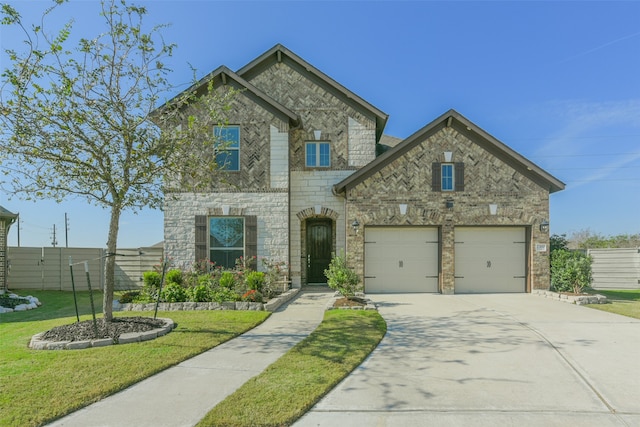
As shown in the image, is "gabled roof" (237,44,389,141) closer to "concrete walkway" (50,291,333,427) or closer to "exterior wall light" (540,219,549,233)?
"exterior wall light" (540,219,549,233)

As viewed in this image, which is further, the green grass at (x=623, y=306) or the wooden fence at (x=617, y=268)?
the wooden fence at (x=617, y=268)

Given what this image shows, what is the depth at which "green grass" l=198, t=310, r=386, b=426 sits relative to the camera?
12.3 feet

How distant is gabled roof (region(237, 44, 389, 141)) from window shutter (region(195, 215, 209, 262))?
565 centimetres

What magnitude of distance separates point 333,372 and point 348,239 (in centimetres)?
792

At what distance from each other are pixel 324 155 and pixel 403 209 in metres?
3.51

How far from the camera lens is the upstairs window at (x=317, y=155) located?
45.8 ft

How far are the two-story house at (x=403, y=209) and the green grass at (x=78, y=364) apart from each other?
180 inches

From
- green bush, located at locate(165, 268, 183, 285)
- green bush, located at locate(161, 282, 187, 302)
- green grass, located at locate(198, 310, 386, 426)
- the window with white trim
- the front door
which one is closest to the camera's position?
green grass, located at locate(198, 310, 386, 426)

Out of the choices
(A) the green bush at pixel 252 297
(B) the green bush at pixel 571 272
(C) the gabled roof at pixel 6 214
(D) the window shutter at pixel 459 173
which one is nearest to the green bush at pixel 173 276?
(A) the green bush at pixel 252 297

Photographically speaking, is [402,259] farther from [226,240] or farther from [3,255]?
[3,255]

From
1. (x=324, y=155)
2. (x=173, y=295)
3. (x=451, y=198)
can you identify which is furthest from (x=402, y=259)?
(x=173, y=295)

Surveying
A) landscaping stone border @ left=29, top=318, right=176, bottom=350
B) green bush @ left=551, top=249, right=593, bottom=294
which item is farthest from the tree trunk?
green bush @ left=551, top=249, right=593, bottom=294

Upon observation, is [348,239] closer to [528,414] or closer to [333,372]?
[333,372]

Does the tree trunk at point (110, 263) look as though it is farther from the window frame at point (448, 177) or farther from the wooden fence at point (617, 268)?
the wooden fence at point (617, 268)
